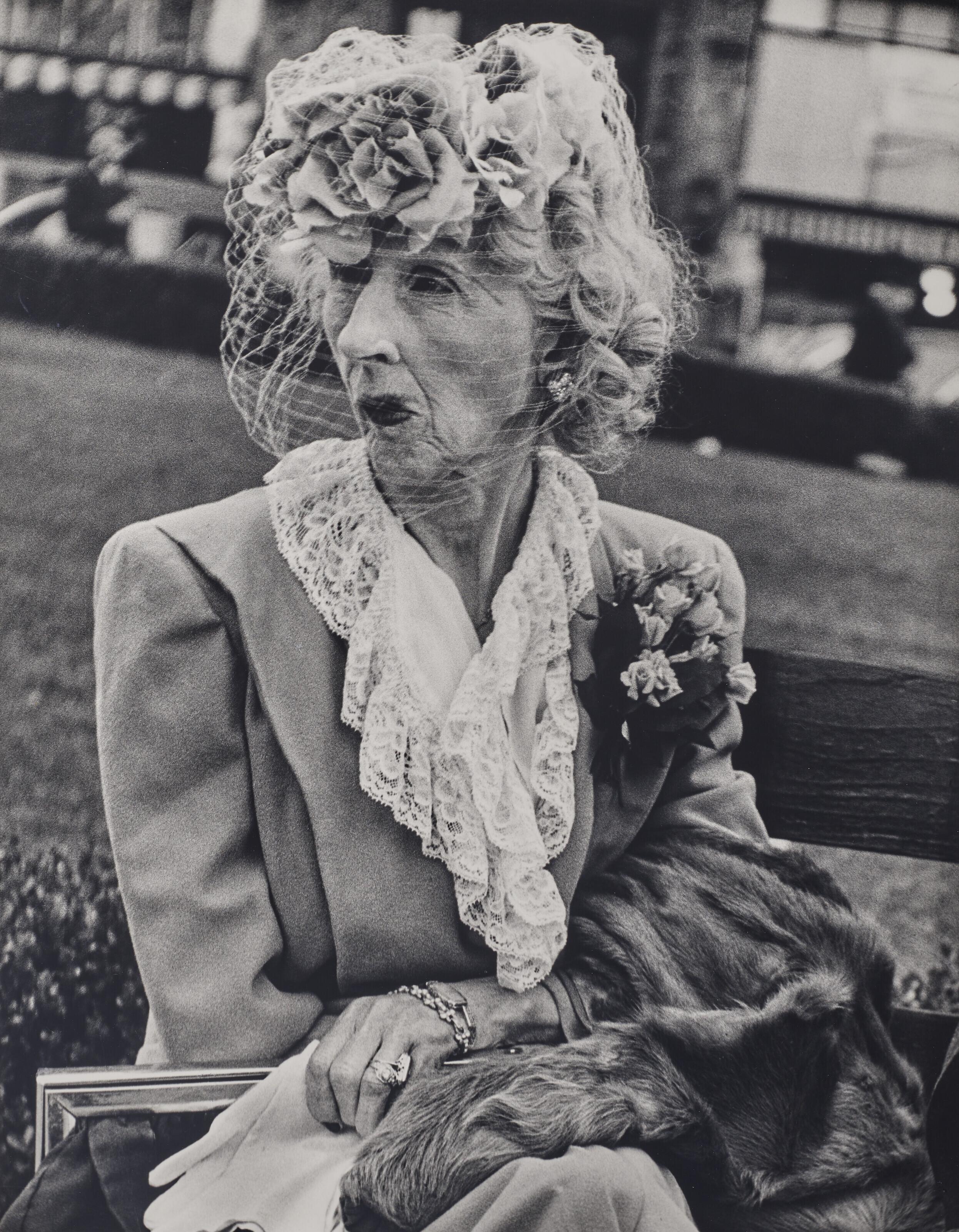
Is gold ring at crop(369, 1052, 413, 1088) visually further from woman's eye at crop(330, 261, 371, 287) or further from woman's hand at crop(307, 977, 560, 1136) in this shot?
woman's eye at crop(330, 261, 371, 287)

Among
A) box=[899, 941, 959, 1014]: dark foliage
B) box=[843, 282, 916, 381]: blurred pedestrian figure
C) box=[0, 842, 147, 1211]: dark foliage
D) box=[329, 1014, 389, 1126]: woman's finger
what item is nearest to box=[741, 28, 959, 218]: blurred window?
box=[843, 282, 916, 381]: blurred pedestrian figure

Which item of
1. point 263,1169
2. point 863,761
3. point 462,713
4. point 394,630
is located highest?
point 394,630

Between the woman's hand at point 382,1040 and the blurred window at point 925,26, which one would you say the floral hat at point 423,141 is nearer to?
the blurred window at point 925,26

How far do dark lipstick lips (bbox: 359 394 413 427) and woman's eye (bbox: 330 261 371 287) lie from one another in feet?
0.55

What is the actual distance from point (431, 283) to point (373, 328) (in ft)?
0.34

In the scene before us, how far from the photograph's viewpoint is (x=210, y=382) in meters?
2.06

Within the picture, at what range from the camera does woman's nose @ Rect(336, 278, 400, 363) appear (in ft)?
6.04

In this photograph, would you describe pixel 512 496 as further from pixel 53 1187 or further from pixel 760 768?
pixel 53 1187

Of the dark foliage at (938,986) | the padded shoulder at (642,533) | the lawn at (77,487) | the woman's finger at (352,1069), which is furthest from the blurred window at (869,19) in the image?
the woman's finger at (352,1069)

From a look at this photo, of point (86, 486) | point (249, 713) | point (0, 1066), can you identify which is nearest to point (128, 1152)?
point (0, 1066)

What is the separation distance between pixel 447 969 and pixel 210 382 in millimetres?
1005

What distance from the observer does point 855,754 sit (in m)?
2.29

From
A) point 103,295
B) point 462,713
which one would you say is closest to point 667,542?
point 462,713

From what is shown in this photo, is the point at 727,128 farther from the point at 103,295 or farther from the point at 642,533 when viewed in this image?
the point at 103,295
